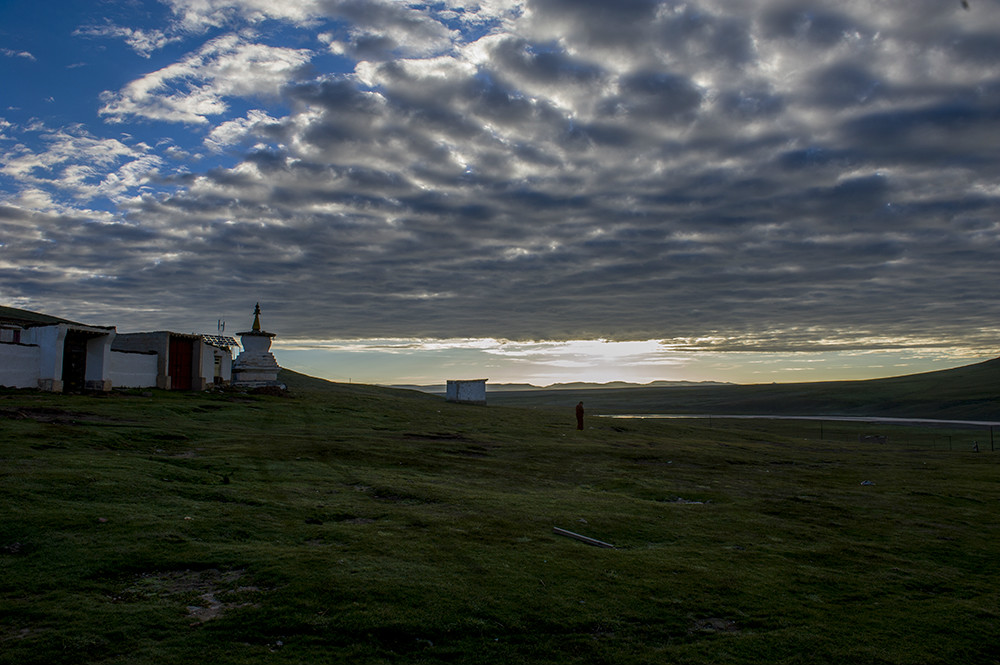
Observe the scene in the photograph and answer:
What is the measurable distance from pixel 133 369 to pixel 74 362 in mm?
4393

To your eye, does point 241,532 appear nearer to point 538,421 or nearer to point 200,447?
point 200,447

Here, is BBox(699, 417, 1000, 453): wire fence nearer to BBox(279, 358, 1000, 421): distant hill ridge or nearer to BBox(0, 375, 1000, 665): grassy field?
BBox(279, 358, 1000, 421): distant hill ridge

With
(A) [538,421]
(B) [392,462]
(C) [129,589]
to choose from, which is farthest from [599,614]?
(A) [538,421]

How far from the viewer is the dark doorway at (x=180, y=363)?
45.8m

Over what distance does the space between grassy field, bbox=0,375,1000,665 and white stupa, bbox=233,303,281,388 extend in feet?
84.1

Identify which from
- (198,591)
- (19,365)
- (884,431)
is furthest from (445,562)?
(884,431)

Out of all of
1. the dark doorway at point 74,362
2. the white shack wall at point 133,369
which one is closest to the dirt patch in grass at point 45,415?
the dark doorway at point 74,362

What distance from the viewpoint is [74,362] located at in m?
38.0

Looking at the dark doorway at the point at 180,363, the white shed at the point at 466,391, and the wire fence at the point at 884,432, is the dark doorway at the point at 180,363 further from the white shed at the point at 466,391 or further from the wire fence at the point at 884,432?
the wire fence at the point at 884,432

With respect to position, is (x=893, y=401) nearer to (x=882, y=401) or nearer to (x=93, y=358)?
(x=882, y=401)

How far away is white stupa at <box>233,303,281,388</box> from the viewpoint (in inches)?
1946

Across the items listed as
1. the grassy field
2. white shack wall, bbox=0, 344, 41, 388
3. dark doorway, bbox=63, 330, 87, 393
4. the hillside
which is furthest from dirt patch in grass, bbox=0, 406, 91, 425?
the hillside

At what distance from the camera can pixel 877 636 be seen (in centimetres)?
912

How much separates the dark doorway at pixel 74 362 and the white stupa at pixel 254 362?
476 inches
